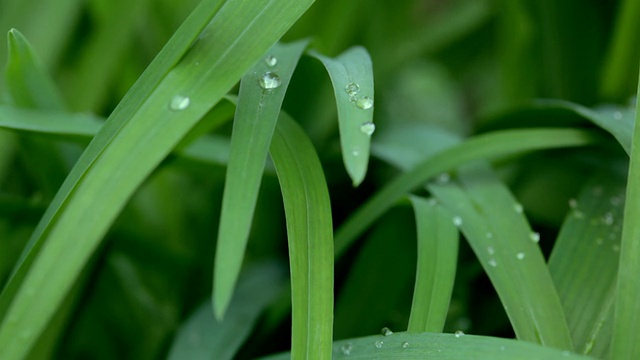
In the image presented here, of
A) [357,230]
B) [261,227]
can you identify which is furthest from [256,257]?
[357,230]

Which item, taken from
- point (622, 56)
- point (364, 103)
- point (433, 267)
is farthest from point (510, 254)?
point (622, 56)

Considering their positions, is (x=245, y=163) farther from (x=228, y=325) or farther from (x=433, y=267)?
(x=228, y=325)

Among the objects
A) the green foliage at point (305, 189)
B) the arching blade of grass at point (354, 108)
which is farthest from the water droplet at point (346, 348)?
the arching blade of grass at point (354, 108)

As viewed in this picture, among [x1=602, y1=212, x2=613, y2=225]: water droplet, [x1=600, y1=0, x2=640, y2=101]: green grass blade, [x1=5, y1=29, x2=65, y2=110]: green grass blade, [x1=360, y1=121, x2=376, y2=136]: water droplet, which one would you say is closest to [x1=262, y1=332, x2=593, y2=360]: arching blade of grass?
[x1=360, y1=121, x2=376, y2=136]: water droplet

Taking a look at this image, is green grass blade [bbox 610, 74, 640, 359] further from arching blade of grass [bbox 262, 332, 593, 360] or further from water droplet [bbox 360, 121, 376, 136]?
water droplet [bbox 360, 121, 376, 136]

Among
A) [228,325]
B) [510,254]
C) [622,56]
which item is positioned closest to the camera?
[510,254]

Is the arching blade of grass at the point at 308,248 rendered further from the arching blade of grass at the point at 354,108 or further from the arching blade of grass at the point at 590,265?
the arching blade of grass at the point at 590,265

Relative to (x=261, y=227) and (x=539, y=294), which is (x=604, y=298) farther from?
(x=261, y=227)
